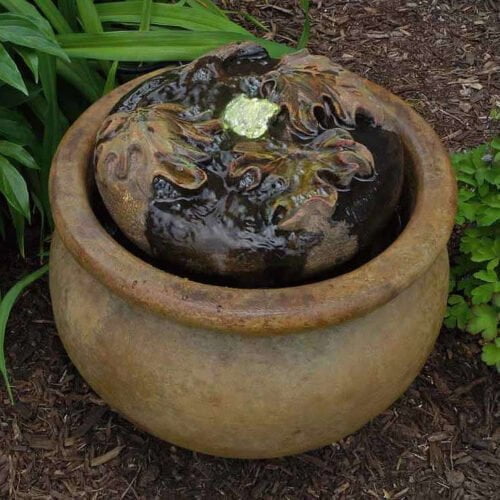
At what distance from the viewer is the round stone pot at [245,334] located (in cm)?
133

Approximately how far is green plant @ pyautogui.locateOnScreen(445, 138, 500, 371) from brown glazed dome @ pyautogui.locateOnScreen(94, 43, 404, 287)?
45cm

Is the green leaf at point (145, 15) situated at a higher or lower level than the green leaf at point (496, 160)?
higher

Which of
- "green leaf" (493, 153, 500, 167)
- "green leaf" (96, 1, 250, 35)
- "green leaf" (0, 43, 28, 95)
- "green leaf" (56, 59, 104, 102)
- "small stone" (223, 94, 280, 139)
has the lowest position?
"green leaf" (56, 59, 104, 102)

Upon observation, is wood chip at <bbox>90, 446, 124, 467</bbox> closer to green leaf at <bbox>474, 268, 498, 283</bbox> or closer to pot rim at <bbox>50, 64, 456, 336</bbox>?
pot rim at <bbox>50, 64, 456, 336</bbox>

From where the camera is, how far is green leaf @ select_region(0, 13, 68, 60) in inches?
68.2

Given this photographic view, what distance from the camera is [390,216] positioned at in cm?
156

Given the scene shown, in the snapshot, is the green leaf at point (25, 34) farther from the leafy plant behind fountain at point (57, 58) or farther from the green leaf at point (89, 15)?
the green leaf at point (89, 15)

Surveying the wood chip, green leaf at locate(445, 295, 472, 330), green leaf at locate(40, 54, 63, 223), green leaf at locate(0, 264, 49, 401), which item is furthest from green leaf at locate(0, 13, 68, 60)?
green leaf at locate(445, 295, 472, 330)

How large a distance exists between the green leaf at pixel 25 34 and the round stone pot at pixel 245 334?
0.83 ft

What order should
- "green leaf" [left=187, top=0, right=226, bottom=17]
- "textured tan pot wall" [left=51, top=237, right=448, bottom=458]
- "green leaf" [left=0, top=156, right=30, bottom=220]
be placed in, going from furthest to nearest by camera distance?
"green leaf" [left=187, top=0, right=226, bottom=17] → "green leaf" [left=0, top=156, right=30, bottom=220] → "textured tan pot wall" [left=51, top=237, right=448, bottom=458]

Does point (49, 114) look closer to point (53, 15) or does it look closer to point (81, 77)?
point (81, 77)

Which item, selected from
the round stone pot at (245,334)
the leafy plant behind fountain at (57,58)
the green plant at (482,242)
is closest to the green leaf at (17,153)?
the leafy plant behind fountain at (57,58)

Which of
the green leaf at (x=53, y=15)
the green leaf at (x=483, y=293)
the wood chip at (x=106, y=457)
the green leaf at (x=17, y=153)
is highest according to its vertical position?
the green leaf at (x=53, y=15)

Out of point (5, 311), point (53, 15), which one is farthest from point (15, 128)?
point (5, 311)
